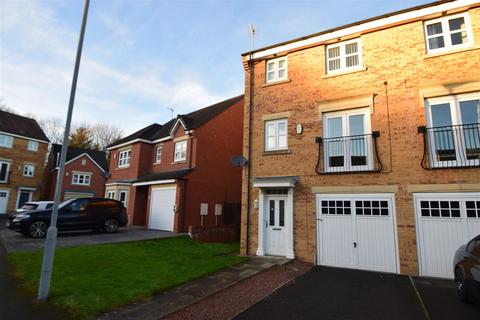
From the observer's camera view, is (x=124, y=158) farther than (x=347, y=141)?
Yes

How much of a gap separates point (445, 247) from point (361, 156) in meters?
3.54

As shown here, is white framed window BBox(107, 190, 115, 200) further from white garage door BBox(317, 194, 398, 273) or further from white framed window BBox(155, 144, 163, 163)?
white garage door BBox(317, 194, 398, 273)

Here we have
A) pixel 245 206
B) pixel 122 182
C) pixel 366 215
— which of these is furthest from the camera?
pixel 122 182

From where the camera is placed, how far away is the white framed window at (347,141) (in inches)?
398

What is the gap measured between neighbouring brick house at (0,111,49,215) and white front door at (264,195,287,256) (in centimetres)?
3258

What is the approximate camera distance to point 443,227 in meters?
8.69

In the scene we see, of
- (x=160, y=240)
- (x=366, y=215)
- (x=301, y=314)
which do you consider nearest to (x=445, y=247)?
(x=366, y=215)

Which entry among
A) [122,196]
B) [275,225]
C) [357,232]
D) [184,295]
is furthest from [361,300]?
[122,196]

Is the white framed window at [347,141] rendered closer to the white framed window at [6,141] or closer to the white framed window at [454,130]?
the white framed window at [454,130]

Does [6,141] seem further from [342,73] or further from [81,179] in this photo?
[342,73]

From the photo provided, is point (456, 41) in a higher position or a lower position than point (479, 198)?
higher

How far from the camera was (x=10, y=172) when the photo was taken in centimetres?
3244

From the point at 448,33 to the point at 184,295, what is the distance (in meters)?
11.1

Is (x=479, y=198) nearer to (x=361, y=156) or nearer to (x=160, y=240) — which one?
(x=361, y=156)
